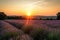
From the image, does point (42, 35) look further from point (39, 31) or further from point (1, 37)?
point (1, 37)

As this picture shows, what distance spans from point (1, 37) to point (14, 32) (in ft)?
1.46

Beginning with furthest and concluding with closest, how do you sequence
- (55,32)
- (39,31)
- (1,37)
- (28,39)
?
(39,31) < (55,32) < (1,37) < (28,39)

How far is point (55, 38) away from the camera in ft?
15.4

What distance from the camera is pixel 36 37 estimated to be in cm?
484

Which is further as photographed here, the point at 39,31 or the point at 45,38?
the point at 39,31

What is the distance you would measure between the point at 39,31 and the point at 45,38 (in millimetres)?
642

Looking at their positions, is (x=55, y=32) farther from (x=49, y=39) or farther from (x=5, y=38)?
(x=5, y=38)

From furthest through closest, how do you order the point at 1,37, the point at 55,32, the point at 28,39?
the point at 55,32, the point at 1,37, the point at 28,39

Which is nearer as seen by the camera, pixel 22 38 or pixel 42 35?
pixel 22 38

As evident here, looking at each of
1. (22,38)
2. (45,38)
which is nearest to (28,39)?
(22,38)

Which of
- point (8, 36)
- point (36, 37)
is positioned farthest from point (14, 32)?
point (36, 37)

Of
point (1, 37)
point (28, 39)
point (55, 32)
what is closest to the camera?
point (28, 39)

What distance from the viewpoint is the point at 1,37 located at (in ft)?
15.0

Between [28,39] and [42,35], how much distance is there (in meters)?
0.72
